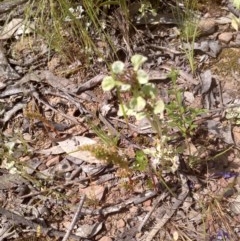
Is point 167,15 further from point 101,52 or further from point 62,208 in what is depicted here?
point 62,208

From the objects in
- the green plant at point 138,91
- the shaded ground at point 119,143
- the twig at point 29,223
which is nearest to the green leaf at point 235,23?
the shaded ground at point 119,143

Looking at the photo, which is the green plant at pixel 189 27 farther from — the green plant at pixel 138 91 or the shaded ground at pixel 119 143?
the green plant at pixel 138 91

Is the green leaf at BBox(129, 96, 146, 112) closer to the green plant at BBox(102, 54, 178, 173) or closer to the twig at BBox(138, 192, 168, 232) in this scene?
the green plant at BBox(102, 54, 178, 173)

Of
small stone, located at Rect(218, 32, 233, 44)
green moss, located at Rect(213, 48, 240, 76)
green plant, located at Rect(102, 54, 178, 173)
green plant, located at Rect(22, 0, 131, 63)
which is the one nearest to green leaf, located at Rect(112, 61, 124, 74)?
green plant, located at Rect(102, 54, 178, 173)

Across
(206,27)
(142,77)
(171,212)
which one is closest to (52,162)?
(171,212)

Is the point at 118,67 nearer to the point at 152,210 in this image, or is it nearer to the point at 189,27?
the point at 152,210

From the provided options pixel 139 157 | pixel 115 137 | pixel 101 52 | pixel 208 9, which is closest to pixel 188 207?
pixel 139 157
